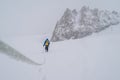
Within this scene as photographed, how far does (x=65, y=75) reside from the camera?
5203mm

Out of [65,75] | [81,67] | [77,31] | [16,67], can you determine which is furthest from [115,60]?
[77,31]

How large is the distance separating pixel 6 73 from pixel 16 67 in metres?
0.77

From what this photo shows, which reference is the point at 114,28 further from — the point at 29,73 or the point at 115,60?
the point at 29,73

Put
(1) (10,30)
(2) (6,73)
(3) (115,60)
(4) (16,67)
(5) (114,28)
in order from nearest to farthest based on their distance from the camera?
(2) (6,73), (4) (16,67), (3) (115,60), (5) (114,28), (1) (10,30)

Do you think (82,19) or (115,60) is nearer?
(115,60)

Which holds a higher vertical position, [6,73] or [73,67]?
[73,67]

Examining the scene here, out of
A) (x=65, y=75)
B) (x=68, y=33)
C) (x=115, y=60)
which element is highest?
(x=68, y=33)

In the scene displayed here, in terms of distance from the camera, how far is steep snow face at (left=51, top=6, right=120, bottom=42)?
694 inches

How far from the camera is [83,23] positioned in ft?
60.1

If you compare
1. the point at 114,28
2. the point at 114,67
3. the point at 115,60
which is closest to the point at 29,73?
the point at 114,67

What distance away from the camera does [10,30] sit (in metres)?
32.7

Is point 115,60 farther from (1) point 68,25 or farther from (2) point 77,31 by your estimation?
(1) point 68,25

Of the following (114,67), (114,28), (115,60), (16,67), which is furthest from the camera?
(114,28)

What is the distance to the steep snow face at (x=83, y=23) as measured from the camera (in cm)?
1762
